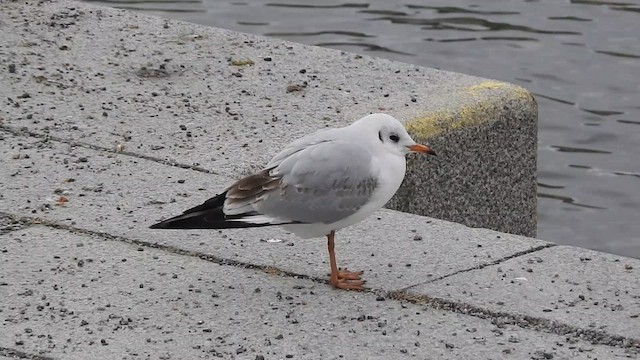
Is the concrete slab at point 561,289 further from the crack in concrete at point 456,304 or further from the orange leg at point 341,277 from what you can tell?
the orange leg at point 341,277

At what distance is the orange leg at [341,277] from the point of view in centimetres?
461

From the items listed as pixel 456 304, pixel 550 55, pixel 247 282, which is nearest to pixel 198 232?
pixel 247 282

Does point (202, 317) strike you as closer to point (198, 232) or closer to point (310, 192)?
point (310, 192)

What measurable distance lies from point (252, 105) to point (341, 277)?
5.94 ft

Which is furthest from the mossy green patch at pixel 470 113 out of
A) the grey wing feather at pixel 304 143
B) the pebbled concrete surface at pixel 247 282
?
the grey wing feather at pixel 304 143

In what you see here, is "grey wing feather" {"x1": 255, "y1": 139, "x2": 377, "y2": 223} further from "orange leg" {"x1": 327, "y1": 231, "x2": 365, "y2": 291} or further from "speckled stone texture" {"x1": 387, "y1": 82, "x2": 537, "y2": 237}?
"speckled stone texture" {"x1": 387, "y1": 82, "x2": 537, "y2": 237}

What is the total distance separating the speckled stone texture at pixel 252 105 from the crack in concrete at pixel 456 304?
0.72 meters

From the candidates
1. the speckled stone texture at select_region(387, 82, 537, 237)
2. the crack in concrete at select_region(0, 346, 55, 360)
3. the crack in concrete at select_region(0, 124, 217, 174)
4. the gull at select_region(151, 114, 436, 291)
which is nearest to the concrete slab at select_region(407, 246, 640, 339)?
the gull at select_region(151, 114, 436, 291)

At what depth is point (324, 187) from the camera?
462cm

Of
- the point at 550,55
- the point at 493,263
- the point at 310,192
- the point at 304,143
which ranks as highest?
the point at 304,143

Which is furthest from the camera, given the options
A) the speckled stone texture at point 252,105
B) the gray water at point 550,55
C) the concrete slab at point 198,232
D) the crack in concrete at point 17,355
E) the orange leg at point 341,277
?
the gray water at point 550,55

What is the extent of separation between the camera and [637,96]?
31.9ft

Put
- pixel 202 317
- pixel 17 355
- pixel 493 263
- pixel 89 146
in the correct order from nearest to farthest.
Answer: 1. pixel 17 355
2. pixel 202 317
3. pixel 493 263
4. pixel 89 146

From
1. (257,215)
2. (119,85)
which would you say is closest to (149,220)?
(257,215)
